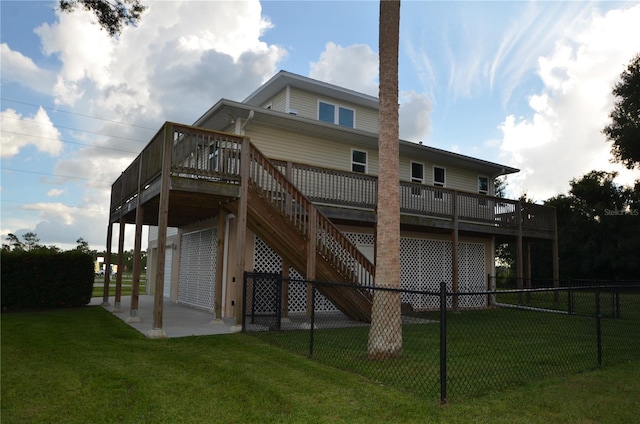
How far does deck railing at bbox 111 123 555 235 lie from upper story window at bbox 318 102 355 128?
4.97 metres

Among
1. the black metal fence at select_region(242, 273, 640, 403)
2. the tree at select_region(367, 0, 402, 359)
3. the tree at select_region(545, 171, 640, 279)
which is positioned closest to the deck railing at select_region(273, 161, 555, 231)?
the black metal fence at select_region(242, 273, 640, 403)

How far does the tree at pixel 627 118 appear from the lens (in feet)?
83.0

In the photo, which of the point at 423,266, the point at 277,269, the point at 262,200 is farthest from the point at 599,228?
the point at 262,200

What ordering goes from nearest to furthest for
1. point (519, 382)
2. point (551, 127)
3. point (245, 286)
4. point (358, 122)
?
point (519, 382) < point (245, 286) < point (551, 127) < point (358, 122)

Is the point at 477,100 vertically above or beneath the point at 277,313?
above

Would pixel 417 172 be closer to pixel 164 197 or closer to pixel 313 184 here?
pixel 313 184

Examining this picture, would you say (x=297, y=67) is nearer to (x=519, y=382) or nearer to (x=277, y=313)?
(x=277, y=313)

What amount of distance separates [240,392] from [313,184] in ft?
25.8

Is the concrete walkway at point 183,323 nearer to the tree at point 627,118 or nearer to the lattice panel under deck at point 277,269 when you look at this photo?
the lattice panel under deck at point 277,269

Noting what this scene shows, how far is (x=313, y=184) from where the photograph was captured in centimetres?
1219

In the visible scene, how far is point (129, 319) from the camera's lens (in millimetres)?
10367

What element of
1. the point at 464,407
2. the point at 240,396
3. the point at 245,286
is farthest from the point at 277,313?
the point at 464,407

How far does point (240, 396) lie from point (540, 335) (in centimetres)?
748

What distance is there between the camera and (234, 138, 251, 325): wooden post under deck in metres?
9.11
